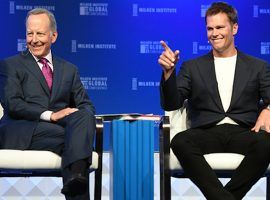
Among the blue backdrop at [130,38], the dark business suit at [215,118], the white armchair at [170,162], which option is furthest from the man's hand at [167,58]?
the blue backdrop at [130,38]

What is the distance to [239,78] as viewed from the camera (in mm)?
4379

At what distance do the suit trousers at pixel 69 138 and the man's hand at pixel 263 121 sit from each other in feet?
3.49

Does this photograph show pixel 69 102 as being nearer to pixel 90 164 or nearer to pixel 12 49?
pixel 90 164

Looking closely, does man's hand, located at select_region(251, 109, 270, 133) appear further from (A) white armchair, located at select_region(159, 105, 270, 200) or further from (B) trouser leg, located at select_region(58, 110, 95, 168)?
(B) trouser leg, located at select_region(58, 110, 95, 168)

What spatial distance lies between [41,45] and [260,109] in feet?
5.21

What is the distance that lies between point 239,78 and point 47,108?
1322mm

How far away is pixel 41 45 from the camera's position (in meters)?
4.45

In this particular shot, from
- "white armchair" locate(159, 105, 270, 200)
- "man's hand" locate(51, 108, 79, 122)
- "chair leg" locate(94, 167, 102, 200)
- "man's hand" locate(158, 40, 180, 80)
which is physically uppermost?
A: "man's hand" locate(158, 40, 180, 80)

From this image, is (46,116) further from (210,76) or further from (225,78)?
(225,78)

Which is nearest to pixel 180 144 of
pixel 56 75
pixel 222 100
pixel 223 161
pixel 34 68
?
pixel 223 161

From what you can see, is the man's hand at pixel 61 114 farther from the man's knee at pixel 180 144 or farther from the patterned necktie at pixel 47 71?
the man's knee at pixel 180 144

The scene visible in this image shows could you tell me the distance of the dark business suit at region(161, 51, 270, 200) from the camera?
3.87 metres

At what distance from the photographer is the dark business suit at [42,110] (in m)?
3.94

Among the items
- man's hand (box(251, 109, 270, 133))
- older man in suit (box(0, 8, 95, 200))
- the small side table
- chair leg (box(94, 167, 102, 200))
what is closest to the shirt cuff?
older man in suit (box(0, 8, 95, 200))
